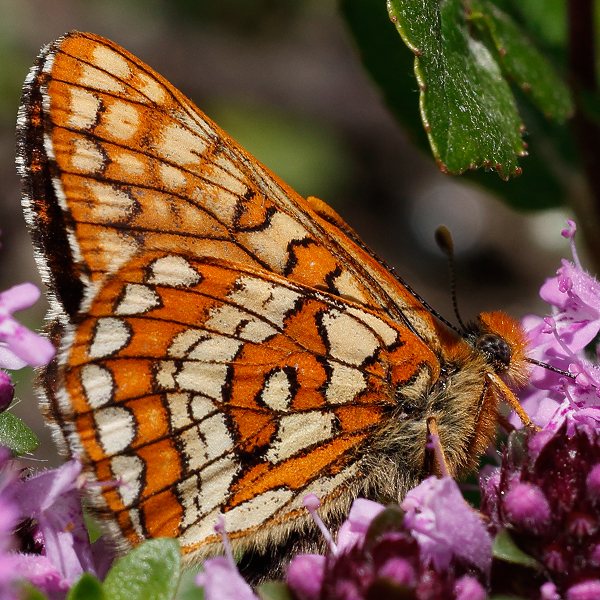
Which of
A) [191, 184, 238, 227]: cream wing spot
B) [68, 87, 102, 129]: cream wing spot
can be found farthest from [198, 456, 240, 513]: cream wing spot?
[68, 87, 102, 129]: cream wing spot

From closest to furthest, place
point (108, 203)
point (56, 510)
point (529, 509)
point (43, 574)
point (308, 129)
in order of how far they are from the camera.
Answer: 1. point (529, 509)
2. point (43, 574)
3. point (56, 510)
4. point (108, 203)
5. point (308, 129)

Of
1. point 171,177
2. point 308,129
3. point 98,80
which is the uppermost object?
point 308,129

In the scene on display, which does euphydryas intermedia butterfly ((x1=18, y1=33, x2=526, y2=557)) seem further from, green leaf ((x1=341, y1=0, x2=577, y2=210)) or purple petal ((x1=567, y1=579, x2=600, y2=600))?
green leaf ((x1=341, y1=0, x2=577, y2=210))

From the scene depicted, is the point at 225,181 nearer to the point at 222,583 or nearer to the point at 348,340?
the point at 348,340

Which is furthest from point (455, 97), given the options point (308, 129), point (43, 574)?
point (308, 129)

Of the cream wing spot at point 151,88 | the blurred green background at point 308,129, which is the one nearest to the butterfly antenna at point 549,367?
the cream wing spot at point 151,88

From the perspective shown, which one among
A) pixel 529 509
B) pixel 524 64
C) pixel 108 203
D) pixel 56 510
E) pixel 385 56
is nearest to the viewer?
pixel 529 509
